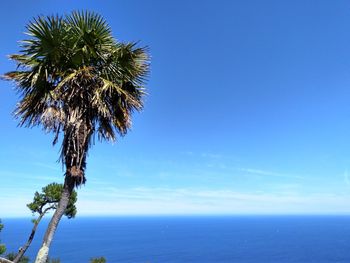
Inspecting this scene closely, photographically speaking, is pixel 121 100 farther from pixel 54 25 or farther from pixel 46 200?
pixel 46 200

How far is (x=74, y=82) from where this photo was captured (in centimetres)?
818

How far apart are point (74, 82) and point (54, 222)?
3150 mm

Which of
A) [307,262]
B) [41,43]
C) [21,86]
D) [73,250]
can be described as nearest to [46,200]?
[21,86]

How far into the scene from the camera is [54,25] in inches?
306

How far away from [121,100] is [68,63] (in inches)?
61.0

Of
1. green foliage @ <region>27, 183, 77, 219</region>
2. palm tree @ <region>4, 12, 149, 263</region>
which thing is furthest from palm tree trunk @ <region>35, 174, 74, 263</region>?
green foliage @ <region>27, 183, 77, 219</region>

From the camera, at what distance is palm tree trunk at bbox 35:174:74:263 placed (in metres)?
7.12

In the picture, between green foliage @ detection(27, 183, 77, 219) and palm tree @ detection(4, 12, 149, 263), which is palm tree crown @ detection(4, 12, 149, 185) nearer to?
palm tree @ detection(4, 12, 149, 263)

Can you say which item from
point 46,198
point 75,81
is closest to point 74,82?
point 75,81

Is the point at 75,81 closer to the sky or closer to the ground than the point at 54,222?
closer to the sky

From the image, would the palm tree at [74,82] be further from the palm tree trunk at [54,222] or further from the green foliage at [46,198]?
the green foliage at [46,198]

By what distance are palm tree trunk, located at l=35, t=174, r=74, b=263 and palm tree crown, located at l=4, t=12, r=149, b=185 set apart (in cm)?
20

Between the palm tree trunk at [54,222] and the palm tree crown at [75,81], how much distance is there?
0.20 m

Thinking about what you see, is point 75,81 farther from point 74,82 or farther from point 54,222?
point 54,222
